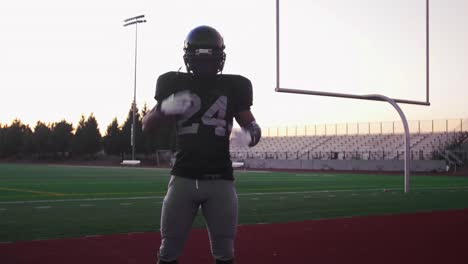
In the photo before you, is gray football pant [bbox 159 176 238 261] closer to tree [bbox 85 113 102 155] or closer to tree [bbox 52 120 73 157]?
tree [bbox 85 113 102 155]

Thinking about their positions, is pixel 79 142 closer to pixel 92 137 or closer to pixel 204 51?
pixel 92 137

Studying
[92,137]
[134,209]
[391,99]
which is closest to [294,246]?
[134,209]

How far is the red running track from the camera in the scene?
5512 millimetres

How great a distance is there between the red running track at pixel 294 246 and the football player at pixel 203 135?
8.88 ft

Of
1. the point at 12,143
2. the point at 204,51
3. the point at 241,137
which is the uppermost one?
the point at 204,51

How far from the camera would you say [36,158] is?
82375 mm

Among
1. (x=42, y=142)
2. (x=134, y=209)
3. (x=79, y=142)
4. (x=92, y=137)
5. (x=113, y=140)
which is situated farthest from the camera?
(x=42, y=142)

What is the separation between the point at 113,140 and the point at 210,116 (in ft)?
226

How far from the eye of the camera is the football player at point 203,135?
8.89 feet

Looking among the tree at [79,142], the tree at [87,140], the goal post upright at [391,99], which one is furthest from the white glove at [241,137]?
the tree at [79,142]

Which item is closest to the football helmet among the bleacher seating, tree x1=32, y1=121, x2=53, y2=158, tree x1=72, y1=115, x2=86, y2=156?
the bleacher seating

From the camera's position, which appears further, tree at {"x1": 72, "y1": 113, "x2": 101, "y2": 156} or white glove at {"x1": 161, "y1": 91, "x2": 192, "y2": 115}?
tree at {"x1": 72, "y1": 113, "x2": 101, "y2": 156}

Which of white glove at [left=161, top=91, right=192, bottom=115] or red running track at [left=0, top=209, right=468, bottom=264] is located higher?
white glove at [left=161, top=91, right=192, bottom=115]

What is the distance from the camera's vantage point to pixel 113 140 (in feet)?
230
